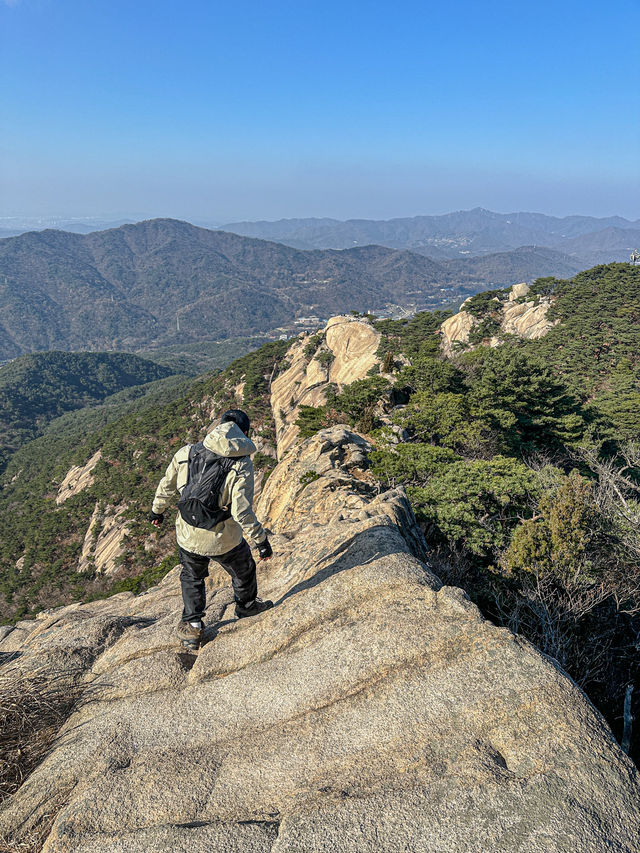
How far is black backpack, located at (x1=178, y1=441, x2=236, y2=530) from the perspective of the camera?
5.39 m

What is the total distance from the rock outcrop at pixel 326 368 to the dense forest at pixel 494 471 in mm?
2247

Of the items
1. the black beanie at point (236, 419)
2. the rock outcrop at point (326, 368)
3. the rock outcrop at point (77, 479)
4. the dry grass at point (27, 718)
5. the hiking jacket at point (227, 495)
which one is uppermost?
the black beanie at point (236, 419)

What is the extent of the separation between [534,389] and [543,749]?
24432 millimetres

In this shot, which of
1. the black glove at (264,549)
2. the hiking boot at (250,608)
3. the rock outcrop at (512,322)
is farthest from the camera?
the rock outcrop at (512,322)

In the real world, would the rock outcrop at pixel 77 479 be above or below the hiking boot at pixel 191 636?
below

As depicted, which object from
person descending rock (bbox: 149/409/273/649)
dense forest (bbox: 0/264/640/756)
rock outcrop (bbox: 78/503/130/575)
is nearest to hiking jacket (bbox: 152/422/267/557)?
person descending rock (bbox: 149/409/273/649)

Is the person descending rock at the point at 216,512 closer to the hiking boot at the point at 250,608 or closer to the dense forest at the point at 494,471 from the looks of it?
the hiking boot at the point at 250,608

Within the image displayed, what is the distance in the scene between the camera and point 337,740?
4152 millimetres

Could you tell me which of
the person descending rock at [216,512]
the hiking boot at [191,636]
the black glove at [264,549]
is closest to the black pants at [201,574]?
the person descending rock at [216,512]

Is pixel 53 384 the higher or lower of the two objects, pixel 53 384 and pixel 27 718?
the lower

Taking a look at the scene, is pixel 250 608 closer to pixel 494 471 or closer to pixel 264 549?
pixel 264 549

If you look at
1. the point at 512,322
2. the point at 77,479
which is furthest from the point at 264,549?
the point at 512,322

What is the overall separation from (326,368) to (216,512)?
44.9 m

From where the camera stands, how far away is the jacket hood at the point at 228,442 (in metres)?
5.29
